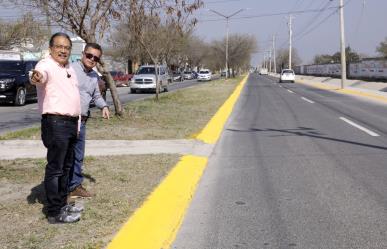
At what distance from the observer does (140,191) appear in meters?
6.30

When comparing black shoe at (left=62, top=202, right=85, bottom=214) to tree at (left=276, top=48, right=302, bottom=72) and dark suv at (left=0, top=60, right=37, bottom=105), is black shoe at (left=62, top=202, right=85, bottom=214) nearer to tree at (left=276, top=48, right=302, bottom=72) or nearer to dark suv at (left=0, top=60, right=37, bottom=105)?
dark suv at (left=0, top=60, right=37, bottom=105)

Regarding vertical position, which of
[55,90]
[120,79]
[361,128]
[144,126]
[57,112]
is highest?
[120,79]

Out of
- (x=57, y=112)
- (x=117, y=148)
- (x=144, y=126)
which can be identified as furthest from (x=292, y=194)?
(x=144, y=126)

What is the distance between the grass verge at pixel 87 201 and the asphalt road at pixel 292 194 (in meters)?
0.64

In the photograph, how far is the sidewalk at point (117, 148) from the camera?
8969 mm

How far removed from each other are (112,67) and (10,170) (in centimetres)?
7648

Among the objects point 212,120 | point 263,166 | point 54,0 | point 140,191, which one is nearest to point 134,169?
point 140,191

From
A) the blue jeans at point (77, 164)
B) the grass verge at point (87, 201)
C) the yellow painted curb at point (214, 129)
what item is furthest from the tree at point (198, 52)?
the blue jeans at point (77, 164)

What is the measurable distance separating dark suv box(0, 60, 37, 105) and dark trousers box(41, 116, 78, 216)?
17.3 metres

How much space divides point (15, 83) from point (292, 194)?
1816 centimetres

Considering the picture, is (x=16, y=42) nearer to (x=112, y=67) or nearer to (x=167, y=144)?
(x=112, y=67)

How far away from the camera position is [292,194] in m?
6.51

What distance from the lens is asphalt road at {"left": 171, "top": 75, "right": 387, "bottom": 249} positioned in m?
4.91

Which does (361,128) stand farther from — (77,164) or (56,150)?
(56,150)
